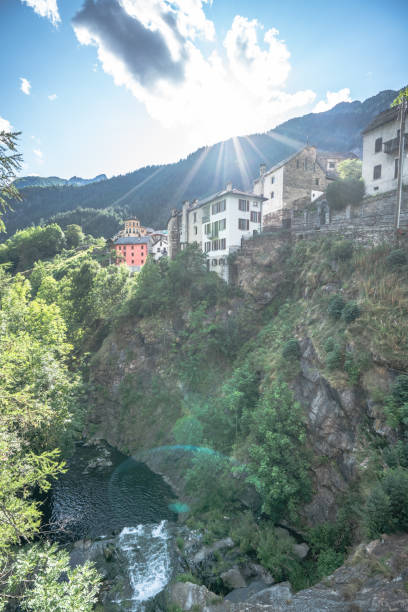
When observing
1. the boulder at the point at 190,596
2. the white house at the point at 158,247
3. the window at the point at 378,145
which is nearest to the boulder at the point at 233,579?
the boulder at the point at 190,596

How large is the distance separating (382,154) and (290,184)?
10966 mm

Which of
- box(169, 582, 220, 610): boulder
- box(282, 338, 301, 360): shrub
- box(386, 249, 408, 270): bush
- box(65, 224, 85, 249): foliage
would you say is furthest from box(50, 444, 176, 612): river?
box(65, 224, 85, 249): foliage

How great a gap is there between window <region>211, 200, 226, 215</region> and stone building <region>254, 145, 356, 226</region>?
5.96 meters

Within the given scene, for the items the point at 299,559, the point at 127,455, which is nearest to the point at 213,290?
the point at 127,455

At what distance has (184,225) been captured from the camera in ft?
164

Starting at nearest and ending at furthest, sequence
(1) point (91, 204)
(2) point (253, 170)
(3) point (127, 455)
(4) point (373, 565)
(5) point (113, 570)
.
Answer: (4) point (373, 565), (5) point (113, 570), (3) point (127, 455), (2) point (253, 170), (1) point (91, 204)

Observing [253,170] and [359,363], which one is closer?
[359,363]

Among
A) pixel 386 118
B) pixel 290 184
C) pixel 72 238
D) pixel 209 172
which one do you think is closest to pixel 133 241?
pixel 72 238

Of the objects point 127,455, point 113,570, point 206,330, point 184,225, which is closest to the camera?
point 113,570

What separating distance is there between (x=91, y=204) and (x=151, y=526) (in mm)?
192849

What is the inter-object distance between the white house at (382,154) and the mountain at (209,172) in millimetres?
120381

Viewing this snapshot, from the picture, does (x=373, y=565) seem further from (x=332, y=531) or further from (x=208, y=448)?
(x=208, y=448)

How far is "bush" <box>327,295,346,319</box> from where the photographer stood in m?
22.1

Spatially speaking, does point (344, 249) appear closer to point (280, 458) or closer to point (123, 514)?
point (280, 458)
